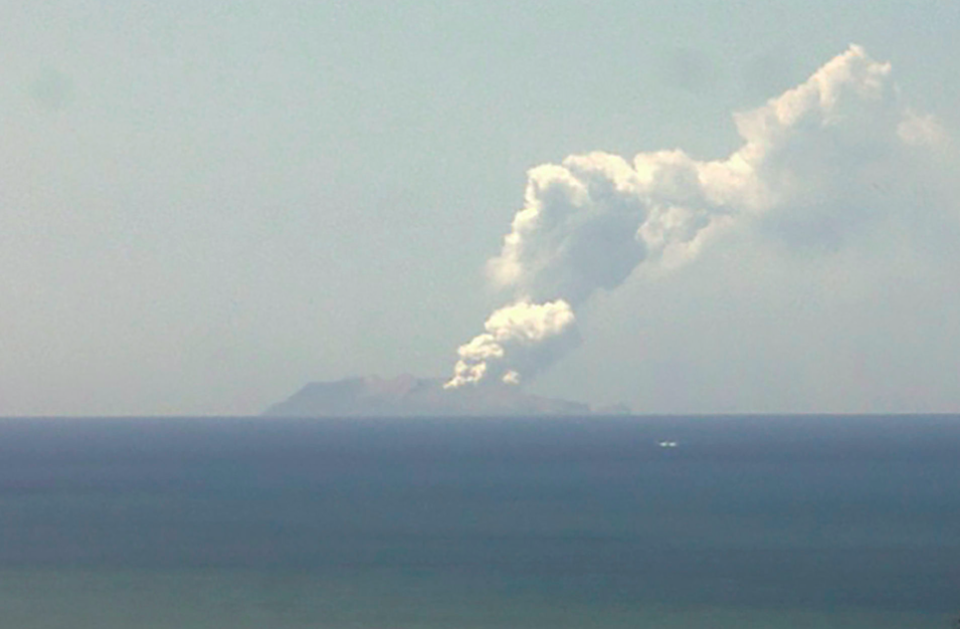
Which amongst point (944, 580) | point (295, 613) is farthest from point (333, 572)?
point (944, 580)

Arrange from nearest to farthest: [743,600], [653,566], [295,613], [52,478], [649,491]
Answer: [295,613] → [743,600] → [653,566] → [649,491] → [52,478]

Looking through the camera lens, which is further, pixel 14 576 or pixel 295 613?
pixel 14 576

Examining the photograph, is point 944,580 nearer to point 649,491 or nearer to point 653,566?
point 653,566

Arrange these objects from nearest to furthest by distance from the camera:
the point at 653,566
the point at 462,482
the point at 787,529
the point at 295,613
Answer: the point at 295,613, the point at 653,566, the point at 787,529, the point at 462,482

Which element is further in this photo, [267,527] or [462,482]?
[462,482]

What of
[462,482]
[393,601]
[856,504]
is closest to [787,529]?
[856,504]

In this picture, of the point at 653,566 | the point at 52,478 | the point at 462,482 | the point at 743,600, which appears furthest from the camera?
the point at 52,478

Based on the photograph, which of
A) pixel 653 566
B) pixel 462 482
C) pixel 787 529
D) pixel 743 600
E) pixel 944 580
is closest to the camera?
pixel 743 600

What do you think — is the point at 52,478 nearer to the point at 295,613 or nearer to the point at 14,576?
the point at 14,576
